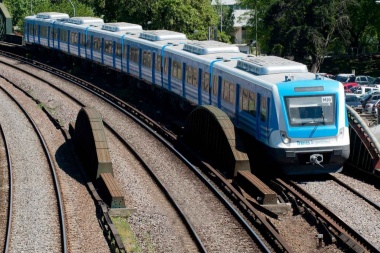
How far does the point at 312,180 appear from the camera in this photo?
22.3 m

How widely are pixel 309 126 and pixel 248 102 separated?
2.54 meters

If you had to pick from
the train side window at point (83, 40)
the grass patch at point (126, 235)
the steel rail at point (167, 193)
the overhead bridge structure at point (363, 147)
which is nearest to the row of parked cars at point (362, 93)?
the overhead bridge structure at point (363, 147)

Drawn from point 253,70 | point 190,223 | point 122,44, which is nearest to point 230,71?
point 253,70

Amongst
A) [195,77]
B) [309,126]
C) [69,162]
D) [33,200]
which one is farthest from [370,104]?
[33,200]

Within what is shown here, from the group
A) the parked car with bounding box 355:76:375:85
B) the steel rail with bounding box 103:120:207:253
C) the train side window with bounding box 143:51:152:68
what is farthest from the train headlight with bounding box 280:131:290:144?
the parked car with bounding box 355:76:375:85

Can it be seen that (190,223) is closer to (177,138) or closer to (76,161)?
(76,161)

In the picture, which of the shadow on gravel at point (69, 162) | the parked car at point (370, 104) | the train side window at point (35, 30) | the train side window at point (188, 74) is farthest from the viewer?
the train side window at point (35, 30)

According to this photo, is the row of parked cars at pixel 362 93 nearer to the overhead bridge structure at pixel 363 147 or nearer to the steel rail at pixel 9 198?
the overhead bridge structure at pixel 363 147

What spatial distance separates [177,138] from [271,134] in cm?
629

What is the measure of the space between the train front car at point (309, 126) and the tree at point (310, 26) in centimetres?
4035

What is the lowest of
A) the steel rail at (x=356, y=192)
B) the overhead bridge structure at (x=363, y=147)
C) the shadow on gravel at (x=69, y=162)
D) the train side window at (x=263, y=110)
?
the shadow on gravel at (x=69, y=162)

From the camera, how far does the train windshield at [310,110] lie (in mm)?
21281

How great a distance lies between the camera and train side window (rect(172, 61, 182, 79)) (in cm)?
3114

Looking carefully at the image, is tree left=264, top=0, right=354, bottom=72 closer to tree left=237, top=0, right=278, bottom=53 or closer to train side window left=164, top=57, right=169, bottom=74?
tree left=237, top=0, right=278, bottom=53
